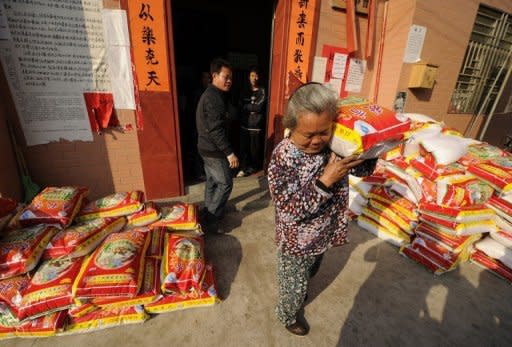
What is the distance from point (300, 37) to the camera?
3529 millimetres

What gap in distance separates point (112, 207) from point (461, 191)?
11.1ft

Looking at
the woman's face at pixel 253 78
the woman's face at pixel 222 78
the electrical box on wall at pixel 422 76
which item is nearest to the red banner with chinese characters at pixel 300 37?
the woman's face at pixel 253 78

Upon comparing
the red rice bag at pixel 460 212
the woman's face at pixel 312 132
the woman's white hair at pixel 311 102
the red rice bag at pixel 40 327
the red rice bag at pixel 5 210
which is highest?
the woman's white hair at pixel 311 102

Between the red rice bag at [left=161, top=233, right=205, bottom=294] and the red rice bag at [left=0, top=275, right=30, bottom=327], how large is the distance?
2.96 feet

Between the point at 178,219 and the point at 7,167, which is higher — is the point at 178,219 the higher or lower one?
the lower one

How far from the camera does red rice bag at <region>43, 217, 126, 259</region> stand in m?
1.79

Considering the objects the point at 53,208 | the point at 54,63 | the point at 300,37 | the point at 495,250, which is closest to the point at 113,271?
the point at 53,208

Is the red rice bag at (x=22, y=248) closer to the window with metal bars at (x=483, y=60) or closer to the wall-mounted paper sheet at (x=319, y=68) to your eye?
the wall-mounted paper sheet at (x=319, y=68)

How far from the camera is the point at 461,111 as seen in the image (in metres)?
5.34

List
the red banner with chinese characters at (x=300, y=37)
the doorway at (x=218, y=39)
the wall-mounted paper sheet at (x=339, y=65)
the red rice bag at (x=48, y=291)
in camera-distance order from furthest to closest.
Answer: the doorway at (x=218, y=39) < the wall-mounted paper sheet at (x=339, y=65) < the red banner with chinese characters at (x=300, y=37) < the red rice bag at (x=48, y=291)

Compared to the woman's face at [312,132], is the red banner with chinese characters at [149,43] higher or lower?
higher

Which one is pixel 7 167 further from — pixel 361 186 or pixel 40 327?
pixel 361 186

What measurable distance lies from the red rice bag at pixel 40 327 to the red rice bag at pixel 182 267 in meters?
0.70

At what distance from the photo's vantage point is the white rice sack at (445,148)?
2406 millimetres
